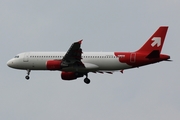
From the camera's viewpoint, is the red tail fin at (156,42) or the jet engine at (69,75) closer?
the red tail fin at (156,42)

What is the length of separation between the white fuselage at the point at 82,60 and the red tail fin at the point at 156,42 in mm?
3466

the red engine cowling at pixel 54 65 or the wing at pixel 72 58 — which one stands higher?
the wing at pixel 72 58

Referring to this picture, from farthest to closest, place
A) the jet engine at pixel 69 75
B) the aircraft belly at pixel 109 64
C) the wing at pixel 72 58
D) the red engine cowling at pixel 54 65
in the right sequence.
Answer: the jet engine at pixel 69 75 < the aircraft belly at pixel 109 64 < the red engine cowling at pixel 54 65 < the wing at pixel 72 58

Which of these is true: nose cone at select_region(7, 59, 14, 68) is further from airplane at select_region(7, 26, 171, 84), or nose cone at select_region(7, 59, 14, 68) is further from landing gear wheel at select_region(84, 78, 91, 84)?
landing gear wheel at select_region(84, 78, 91, 84)

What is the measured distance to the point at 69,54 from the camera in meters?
84.4

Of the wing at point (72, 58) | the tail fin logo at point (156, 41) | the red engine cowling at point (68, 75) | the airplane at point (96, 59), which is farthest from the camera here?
the red engine cowling at point (68, 75)

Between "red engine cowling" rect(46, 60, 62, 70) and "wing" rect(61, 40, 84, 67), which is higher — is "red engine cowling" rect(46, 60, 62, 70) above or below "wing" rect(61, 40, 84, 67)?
below

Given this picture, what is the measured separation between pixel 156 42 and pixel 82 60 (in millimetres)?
10573

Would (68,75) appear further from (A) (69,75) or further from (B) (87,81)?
(B) (87,81)

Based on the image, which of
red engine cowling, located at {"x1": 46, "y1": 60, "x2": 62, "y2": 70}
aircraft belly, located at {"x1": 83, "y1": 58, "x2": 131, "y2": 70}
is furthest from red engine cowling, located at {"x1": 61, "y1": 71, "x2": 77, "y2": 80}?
aircraft belly, located at {"x1": 83, "y1": 58, "x2": 131, "y2": 70}

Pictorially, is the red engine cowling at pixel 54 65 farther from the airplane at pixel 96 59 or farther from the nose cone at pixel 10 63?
the nose cone at pixel 10 63

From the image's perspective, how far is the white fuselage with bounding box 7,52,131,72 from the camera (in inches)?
3371

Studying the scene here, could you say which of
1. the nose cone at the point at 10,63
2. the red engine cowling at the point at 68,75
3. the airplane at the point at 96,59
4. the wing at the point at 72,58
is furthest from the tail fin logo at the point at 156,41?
the nose cone at the point at 10,63

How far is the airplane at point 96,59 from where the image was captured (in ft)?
274
